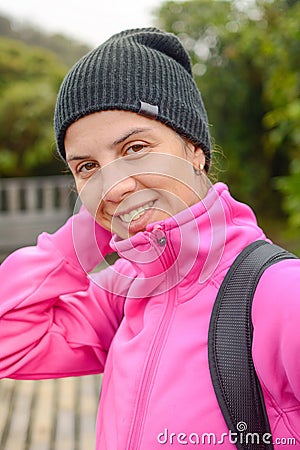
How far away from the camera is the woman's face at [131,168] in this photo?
1167 millimetres

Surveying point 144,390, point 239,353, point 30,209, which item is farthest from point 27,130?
point 239,353

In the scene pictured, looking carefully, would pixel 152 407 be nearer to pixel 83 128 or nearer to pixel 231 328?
pixel 231 328

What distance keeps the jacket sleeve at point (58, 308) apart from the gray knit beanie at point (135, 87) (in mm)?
224

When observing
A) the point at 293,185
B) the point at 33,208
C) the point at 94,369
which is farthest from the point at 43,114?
the point at 94,369

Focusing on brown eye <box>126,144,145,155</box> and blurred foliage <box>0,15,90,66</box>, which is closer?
brown eye <box>126,144,145,155</box>

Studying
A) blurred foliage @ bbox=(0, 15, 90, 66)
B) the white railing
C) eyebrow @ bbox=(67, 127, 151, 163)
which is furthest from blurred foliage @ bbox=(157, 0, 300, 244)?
eyebrow @ bbox=(67, 127, 151, 163)

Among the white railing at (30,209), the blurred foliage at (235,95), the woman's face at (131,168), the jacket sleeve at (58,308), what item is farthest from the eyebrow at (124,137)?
the blurred foliage at (235,95)

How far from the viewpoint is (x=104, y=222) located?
1275 mm

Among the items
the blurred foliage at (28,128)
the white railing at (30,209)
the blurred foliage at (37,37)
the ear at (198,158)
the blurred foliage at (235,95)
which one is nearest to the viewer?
the ear at (198,158)

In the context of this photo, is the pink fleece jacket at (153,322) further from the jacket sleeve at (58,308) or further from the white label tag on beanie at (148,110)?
the white label tag on beanie at (148,110)

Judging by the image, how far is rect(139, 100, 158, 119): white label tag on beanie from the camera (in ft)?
3.93

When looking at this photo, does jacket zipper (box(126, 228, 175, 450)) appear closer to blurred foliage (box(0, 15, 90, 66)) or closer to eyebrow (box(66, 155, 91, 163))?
eyebrow (box(66, 155, 91, 163))

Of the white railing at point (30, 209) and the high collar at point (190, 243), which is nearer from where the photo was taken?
the high collar at point (190, 243)

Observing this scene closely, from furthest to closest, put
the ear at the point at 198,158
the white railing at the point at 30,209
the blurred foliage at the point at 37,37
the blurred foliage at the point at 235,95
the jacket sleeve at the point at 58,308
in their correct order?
the blurred foliage at the point at 37,37 → the blurred foliage at the point at 235,95 → the white railing at the point at 30,209 → the jacket sleeve at the point at 58,308 → the ear at the point at 198,158
